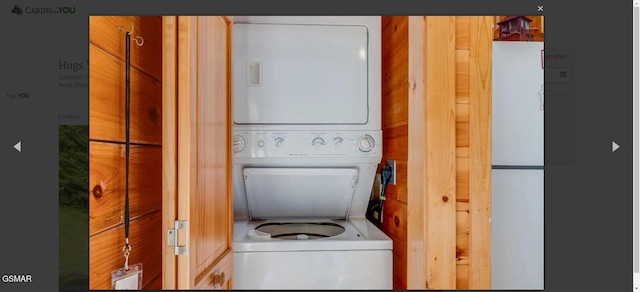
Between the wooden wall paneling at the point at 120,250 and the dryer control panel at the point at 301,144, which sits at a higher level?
the dryer control panel at the point at 301,144

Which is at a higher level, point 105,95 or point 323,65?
point 323,65

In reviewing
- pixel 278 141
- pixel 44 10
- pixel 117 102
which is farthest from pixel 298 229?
pixel 44 10

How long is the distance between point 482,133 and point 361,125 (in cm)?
55

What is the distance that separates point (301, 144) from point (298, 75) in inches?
12.6

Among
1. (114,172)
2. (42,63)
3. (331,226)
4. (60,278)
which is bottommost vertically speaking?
(331,226)

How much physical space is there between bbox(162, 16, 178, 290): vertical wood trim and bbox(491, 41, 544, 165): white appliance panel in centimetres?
131

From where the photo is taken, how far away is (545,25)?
2.89ft

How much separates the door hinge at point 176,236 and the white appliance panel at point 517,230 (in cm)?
130

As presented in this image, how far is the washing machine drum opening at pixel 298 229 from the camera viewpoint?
5.86ft

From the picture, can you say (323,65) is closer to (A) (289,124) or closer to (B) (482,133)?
(A) (289,124)

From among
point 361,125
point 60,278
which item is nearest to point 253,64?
point 361,125

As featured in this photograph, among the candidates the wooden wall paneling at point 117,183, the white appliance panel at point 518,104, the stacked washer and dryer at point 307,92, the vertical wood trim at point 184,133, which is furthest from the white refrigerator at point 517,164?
the wooden wall paneling at point 117,183

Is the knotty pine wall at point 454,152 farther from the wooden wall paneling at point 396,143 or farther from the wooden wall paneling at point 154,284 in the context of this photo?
the wooden wall paneling at point 154,284

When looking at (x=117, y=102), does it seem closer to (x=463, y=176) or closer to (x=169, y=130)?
(x=169, y=130)
